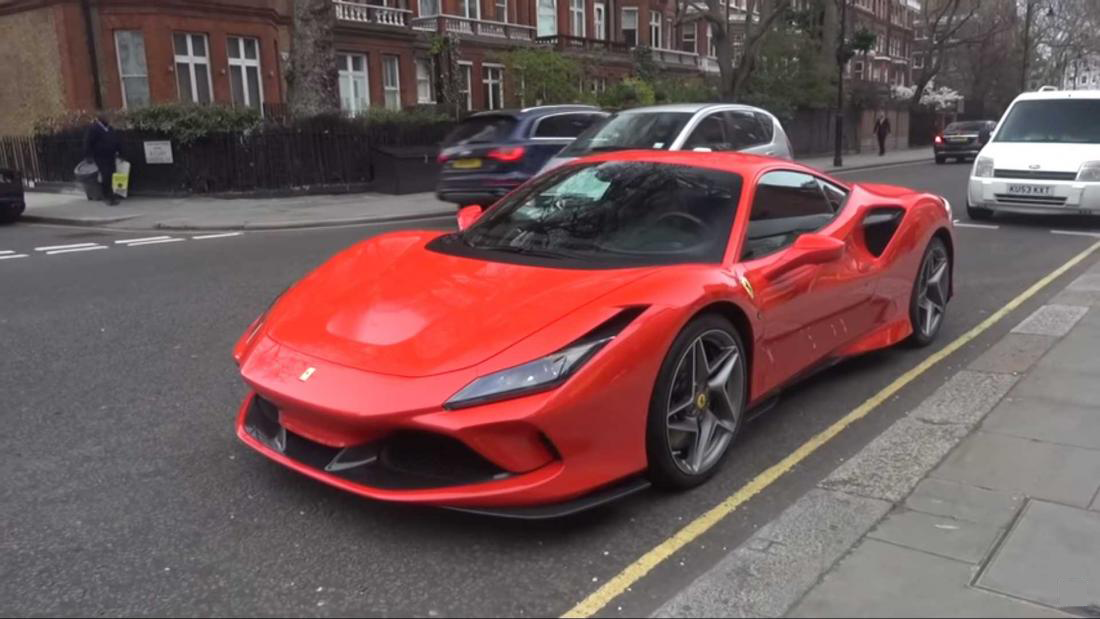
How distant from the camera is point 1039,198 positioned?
1117 centimetres

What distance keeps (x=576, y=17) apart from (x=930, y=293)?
129ft

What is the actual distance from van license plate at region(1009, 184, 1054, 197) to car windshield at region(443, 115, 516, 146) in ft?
23.8

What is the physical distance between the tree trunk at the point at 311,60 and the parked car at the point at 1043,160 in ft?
46.2

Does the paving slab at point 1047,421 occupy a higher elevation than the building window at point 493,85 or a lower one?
lower

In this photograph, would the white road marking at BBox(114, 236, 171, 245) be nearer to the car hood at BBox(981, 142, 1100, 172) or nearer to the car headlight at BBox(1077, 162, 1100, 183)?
the car hood at BBox(981, 142, 1100, 172)

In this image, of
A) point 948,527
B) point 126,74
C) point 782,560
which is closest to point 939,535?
point 948,527

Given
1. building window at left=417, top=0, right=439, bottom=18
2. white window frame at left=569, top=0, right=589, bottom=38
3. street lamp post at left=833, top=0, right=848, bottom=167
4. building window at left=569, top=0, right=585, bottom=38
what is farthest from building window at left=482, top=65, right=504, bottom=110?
street lamp post at left=833, top=0, right=848, bottom=167

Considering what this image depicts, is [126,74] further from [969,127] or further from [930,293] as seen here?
[969,127]

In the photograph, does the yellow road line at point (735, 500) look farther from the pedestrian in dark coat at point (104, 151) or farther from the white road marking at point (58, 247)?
the pedestrian in dark coat at point (104, 151)

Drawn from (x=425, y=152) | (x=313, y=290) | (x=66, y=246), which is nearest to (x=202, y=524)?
(x=313, y=290)

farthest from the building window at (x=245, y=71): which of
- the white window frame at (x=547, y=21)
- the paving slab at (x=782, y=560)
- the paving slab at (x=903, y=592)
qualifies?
the paving slab at (x=903, y=592)

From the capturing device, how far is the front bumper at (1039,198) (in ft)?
35.6

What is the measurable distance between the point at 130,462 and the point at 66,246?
30.8ft

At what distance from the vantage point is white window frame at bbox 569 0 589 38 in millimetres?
41625
